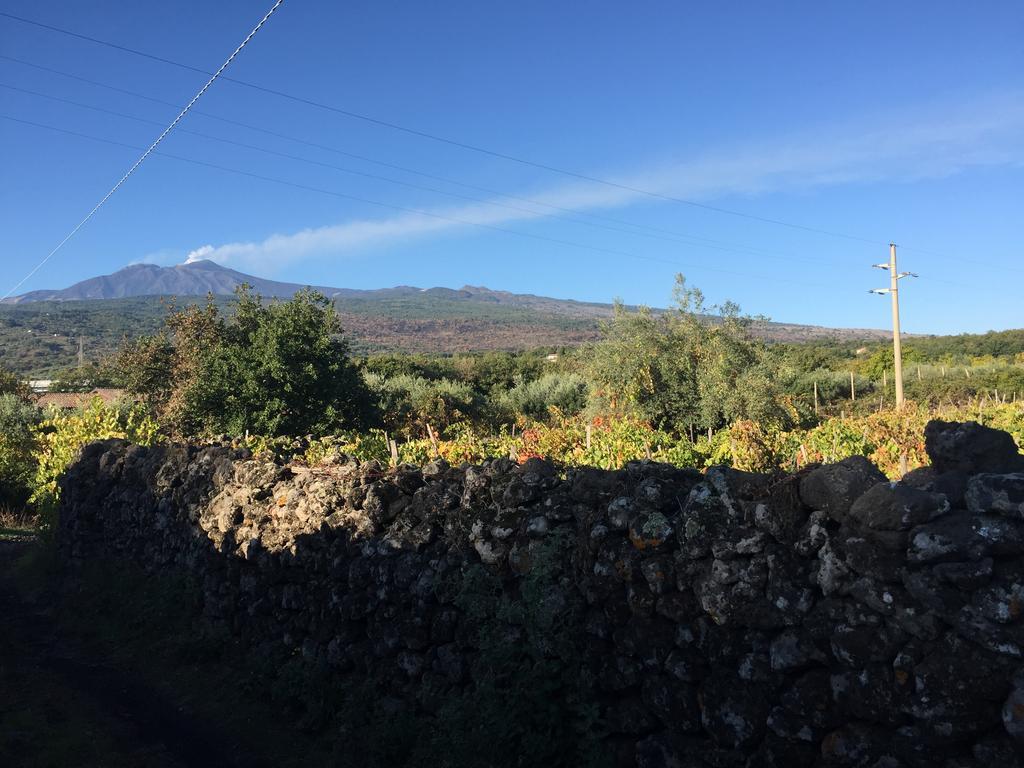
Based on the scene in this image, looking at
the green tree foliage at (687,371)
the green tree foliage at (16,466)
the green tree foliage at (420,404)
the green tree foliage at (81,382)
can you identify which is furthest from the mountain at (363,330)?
the green tree foliage at (16,466)

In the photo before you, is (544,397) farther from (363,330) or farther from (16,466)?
(363,330)

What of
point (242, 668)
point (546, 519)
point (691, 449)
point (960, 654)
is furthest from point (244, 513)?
point (691, 449)

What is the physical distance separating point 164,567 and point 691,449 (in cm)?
960

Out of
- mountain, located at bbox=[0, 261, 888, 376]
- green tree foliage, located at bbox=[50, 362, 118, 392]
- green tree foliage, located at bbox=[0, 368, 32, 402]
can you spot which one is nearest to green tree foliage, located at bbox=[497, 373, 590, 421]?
green tree foliage, located at bbox=[0, 368, 32, 402]

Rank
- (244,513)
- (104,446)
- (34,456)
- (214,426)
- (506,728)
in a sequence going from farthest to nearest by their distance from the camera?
1. (34,456)
2. (214,426)
3. (104,446)
4. (244,513)
5. (506,728)

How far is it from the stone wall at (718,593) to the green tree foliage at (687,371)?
20.7 m

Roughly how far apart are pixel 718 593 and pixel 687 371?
82.0 feet

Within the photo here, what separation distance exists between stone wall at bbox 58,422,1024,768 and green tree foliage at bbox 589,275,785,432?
2068 cm

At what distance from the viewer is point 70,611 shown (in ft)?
37.3

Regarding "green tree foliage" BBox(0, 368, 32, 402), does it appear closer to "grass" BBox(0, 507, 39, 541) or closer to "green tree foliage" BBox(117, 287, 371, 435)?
"green tree foliage" BBox(117, 287, 371, 435)

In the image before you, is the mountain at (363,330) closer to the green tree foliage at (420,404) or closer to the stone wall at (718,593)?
the green tree foliage at (420,404)

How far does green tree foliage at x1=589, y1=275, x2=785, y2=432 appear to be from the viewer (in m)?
26.7

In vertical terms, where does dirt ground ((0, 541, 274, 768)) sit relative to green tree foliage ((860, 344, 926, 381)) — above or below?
below

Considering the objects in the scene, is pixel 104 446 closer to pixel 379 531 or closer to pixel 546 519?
pixel 379 531
